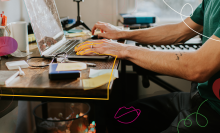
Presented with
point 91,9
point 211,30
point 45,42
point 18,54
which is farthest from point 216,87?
point 91,9

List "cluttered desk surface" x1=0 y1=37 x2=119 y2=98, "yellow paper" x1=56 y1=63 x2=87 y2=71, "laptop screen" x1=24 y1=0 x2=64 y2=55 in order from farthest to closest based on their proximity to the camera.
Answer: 1. "laptop screen" x1=24 y1=0 x2=64 y2=55
2. "yellow paper" x1=56 y1=63 x2=87 y2=71
3. "cluttered desk surface" x1=0 y1=37 x2=119 y2=98

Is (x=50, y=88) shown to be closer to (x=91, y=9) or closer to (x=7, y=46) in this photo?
(x=7, y=46)

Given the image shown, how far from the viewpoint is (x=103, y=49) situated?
828 mm

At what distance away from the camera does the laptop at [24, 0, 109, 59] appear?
788mm

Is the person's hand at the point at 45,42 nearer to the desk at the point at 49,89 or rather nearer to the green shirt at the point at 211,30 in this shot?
the desk at the point at 49,89

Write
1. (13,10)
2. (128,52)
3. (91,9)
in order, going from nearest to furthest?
(128,52) < (13,10) < (91,9)

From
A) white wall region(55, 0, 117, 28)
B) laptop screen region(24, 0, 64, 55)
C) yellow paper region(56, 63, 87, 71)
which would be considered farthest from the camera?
white wall region(55, 0, 117, 28)

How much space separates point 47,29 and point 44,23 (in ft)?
0.10

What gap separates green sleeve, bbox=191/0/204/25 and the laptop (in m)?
0.61

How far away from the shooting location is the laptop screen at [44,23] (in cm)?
79

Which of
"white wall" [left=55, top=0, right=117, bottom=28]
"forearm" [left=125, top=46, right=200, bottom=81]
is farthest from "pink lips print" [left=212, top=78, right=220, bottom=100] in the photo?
"white wall" [left=55, top=0, right=117, bottom=28]

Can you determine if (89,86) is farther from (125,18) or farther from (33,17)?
(125,18)

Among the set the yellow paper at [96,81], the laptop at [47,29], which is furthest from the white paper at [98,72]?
the laptop at [47,29]

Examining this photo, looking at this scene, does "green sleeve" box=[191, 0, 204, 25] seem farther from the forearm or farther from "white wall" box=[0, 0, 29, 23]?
"white wall" box=[0, 0, 29, 23]
